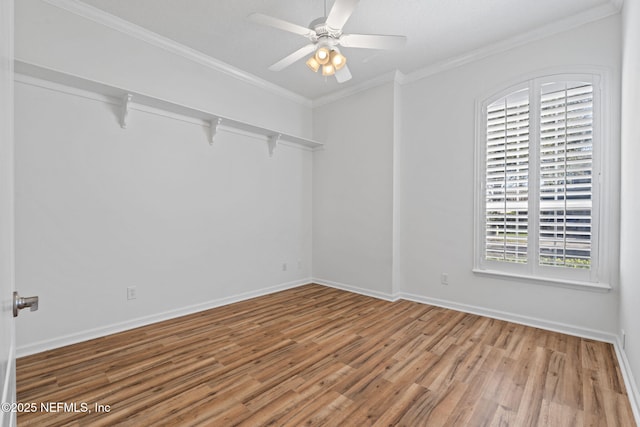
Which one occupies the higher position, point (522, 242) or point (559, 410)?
point (522, 242)

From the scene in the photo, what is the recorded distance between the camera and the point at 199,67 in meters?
3.63

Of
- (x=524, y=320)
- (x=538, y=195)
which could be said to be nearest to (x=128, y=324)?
(x=524, y=320)

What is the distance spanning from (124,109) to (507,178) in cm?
402

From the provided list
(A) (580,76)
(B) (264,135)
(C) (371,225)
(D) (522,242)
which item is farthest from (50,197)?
(A) (580,76)

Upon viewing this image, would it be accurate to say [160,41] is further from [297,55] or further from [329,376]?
[329,376]

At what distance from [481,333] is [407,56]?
319 cm

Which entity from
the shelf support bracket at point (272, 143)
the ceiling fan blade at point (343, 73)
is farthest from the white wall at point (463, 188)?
the shelf support bracket at point (272, 143)

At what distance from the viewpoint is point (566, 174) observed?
9.64 ft

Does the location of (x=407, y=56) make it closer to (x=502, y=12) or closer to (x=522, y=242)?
(x=502, y=12)

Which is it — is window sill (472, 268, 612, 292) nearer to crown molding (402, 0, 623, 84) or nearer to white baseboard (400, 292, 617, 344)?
white baseboard (400, 292, 617, 344)

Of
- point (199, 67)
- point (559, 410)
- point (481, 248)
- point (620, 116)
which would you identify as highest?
point (199, 67)

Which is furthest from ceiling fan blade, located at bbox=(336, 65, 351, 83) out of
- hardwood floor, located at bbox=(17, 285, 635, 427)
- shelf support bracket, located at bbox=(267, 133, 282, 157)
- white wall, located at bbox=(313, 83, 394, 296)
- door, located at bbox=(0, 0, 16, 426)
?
hardwood floor, located at bbox=(17, 285, 635, 427)

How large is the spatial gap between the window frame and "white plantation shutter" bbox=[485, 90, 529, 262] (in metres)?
0.05

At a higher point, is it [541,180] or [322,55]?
[322,55]
